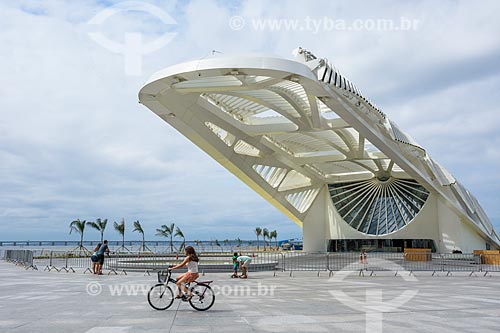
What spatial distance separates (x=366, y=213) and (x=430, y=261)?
2065cm

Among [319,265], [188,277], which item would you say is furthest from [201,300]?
[319,265]

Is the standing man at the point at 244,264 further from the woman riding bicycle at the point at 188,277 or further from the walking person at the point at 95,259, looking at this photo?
the woman riding bicycle at the point at 188,277

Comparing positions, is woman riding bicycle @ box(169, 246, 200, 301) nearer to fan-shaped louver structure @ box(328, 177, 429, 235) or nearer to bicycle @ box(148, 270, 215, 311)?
bicycle @ box(148, 270, 215, 311)

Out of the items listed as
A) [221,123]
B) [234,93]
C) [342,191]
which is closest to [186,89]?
[234,93]

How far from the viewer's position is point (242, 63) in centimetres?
2175

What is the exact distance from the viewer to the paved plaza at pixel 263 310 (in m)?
7.88

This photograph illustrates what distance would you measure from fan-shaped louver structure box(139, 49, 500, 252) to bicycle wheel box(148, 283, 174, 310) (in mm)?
13747

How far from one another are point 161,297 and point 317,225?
41454 millimetres

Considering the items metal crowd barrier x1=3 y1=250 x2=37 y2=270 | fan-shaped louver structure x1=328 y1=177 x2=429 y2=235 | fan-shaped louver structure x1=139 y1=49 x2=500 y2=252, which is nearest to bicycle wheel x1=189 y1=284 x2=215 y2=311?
Result: fan-shaped louver structure x1=139 y1=49 x2=500 y2=252

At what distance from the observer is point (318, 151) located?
139 feet

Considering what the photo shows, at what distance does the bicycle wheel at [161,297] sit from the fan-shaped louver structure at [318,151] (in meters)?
13.7

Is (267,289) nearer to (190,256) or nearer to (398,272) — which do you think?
(190,256)

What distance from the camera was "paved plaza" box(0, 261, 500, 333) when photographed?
25.8 feet

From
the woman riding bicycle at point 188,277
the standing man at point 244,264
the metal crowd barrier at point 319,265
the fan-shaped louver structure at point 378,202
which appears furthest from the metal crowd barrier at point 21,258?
the fan-shaped louver structure at point 378,202
